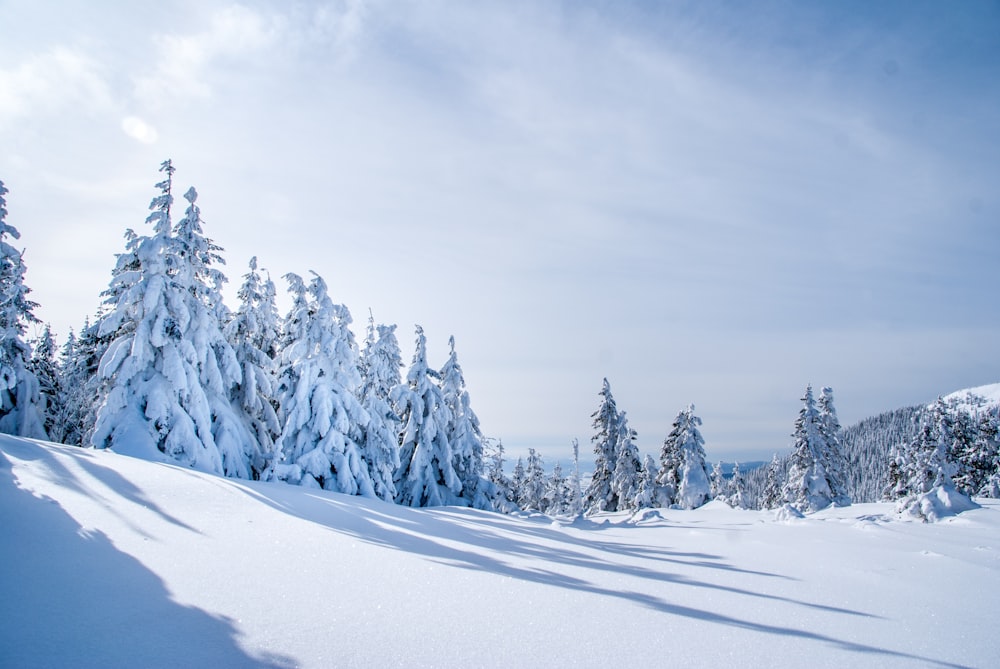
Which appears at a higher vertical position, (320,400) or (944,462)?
(320,400)

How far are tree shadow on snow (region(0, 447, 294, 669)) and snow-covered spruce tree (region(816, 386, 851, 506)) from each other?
46.9 m

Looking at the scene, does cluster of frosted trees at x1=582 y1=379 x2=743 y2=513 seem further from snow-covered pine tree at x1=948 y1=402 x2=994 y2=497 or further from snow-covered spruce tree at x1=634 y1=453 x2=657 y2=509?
snow-covered pine tree at x1=948 y1=402 x2=994 y2=497

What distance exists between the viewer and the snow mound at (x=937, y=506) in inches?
555

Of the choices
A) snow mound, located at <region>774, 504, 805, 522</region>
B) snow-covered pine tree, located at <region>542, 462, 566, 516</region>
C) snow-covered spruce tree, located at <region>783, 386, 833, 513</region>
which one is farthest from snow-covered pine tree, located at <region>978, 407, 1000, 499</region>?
snow mound, located at <region>774, 504, 805, 522</region>

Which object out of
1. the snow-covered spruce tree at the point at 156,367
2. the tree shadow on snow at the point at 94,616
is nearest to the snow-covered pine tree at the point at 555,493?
the snow-covered spruce tree at the point at 156,367

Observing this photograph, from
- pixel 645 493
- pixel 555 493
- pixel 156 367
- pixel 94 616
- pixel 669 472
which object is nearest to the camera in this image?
pixel 94 616

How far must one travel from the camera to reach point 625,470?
4144cm

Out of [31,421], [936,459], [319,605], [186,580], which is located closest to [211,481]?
[186,580]

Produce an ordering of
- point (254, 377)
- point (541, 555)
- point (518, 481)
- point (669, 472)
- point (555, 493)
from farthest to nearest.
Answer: point (555, 493)
point (518, 481)
point (669, 472)
point (254, 377)
point (541, 555)

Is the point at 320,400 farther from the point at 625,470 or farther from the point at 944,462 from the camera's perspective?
the point at 944,462

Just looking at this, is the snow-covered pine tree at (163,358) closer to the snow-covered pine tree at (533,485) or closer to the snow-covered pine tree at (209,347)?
the snow-covered pine tree at (209,347)

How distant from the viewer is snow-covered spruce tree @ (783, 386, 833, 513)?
129 feet

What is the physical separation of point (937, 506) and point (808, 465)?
29.9m

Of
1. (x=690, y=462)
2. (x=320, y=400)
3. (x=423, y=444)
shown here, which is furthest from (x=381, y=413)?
(x=690, y=462)
